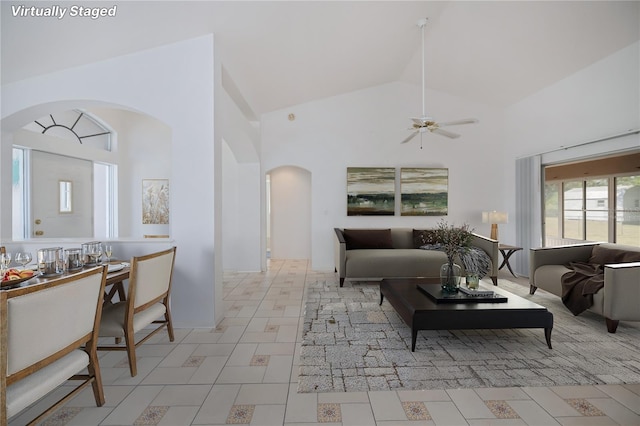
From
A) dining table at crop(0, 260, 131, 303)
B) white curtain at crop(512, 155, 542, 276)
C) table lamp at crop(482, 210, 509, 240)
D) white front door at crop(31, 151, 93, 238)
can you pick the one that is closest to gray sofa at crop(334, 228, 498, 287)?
table lamp at crop(482, 210, 509, 240)

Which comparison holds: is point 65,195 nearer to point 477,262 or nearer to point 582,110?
point 477,262

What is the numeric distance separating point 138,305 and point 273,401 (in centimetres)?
123

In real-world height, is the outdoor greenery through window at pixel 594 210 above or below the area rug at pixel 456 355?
above

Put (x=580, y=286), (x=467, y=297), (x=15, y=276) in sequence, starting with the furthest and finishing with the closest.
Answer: (x=580, y=286) < (x=467, y=297) < (x=15, y=276)

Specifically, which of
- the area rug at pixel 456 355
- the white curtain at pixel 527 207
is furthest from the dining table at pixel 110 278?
the white curtain at pixel 527 207

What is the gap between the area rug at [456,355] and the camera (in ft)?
7.42

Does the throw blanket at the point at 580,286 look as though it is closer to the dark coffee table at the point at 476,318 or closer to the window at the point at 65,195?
the dark coffee table at the point at 476,318

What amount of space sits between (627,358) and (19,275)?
15.0ft

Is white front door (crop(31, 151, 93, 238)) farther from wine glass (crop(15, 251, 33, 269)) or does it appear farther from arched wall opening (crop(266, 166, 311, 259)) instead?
arched wall opening (crop(266, 166, 311, 259))

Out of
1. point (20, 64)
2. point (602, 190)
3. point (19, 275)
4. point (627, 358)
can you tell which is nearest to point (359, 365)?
point (627, 358)

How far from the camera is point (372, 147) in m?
6.25

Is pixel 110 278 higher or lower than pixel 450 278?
higher

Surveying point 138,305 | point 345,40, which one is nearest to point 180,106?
point 138,305

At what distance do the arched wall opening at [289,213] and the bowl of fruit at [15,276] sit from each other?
5.33m
